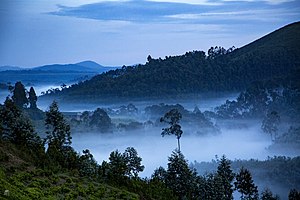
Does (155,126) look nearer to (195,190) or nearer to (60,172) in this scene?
(195,190)

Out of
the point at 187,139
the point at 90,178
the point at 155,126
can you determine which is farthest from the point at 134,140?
the point at 90,178

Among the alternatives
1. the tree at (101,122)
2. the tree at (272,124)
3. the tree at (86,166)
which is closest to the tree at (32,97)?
the tree at (101,122)

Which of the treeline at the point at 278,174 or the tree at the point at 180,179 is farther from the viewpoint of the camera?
the treeline at the point at 278,174

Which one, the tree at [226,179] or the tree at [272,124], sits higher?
the tree at [272,124]

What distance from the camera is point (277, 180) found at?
93812 millimetres

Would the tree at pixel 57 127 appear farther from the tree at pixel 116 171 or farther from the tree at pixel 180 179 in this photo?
the tree at pixel 180 179

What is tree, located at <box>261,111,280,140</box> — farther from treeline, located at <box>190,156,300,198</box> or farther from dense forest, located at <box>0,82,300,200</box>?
dense forest, located at <box>0,82,300,200</box>

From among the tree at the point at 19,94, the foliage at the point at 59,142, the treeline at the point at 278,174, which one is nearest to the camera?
the foliage at the point at 59,142

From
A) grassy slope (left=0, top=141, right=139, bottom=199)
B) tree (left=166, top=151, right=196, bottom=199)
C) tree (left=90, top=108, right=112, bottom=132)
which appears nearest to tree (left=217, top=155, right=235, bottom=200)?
tree (left=166, top=151, right=196, bottom=199)

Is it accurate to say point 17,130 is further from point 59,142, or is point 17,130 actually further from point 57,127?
point 57,127

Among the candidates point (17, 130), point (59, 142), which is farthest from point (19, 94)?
point (17, 130)

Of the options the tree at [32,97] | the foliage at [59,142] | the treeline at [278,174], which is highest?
the tree at [32,97]

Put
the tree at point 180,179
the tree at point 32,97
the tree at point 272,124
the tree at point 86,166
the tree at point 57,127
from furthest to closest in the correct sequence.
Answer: the tree at point 272,124, the tree at point 32,97, the tree at point 180,179, the tree at point 57,127, the tree at point 86,166

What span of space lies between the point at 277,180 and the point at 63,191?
77.1m
